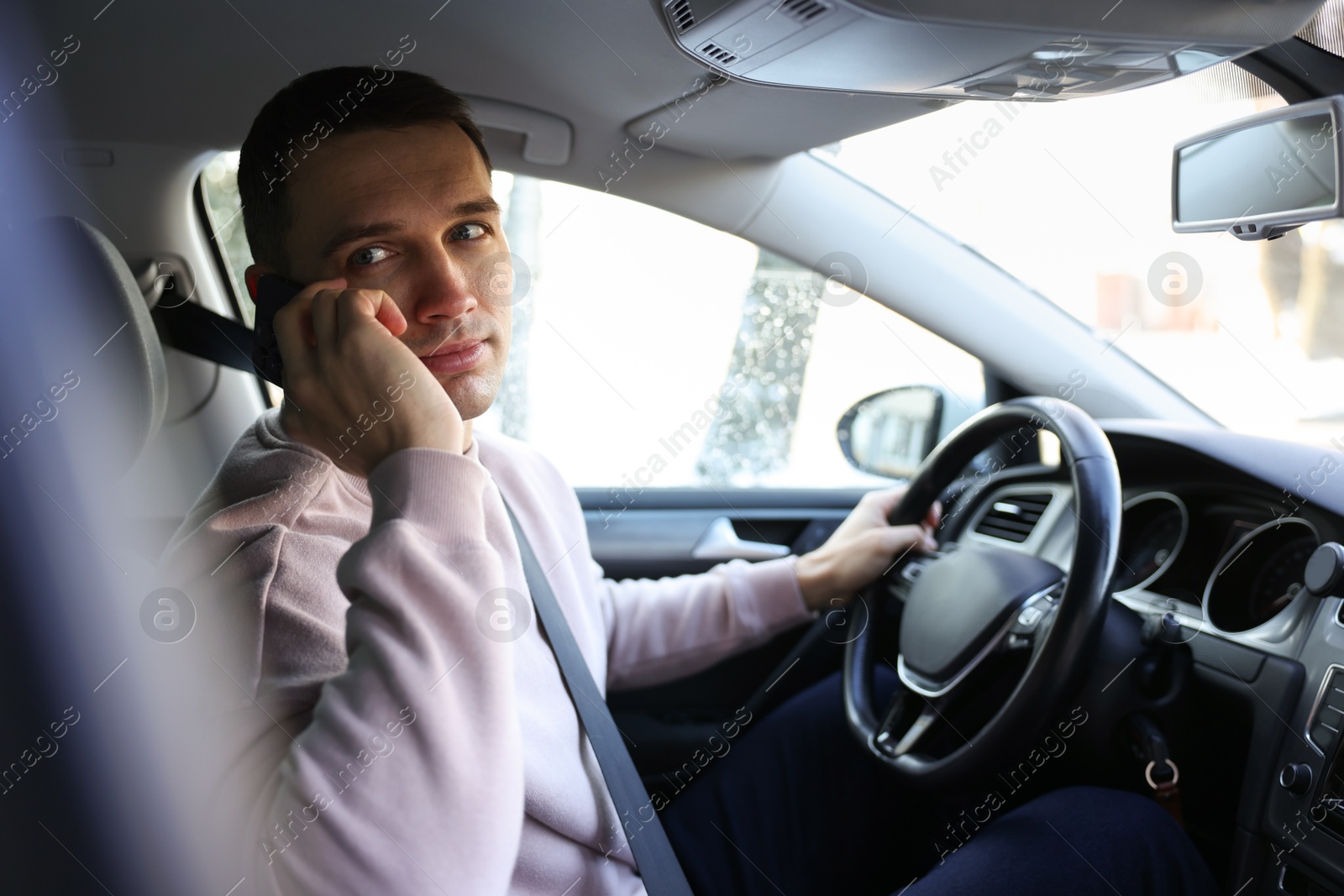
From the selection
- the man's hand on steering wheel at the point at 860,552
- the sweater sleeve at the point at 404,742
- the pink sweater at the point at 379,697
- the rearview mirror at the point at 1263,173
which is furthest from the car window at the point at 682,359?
the sweater sleeve at the point at 404,742

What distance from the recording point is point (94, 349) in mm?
920

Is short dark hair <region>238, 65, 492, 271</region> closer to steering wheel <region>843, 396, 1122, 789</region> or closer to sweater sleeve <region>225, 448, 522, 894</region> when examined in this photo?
sweater sleeve <region>225, 448, 522, 894</region>

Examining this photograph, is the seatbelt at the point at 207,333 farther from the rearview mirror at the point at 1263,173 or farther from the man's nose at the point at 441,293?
the rearview mirror at the point at 1263,173

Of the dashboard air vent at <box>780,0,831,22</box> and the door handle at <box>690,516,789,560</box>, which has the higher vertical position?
the dashboard air vent at <box>780,0,831,22</box>

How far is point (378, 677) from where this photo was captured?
2.68 feet

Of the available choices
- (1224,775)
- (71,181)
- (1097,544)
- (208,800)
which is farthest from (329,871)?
(71,181)

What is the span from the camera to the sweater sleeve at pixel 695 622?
1.66m

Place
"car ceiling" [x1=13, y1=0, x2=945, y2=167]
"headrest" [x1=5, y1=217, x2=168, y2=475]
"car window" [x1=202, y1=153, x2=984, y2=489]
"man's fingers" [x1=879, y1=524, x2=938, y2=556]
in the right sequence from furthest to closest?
1. "car window" [x1=202, y1=153, x2=984, y2=489]
2. "man's fingers" [x1=879, y1=524, x2=938, y2=556]
3. "car ceiling" [x1=13, y1=0, x2=945, y2=167]
4. "headrest" [x1=5, y1=217, x2=168, y2=475]

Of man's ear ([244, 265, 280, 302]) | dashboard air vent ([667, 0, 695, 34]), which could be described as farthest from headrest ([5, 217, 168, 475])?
dashboard air vent ([667, 0, 695, 34])

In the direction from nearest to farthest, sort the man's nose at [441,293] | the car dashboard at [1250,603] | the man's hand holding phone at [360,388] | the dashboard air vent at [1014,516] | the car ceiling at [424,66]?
the man's hand holding phone at [360,388] → the car dashboard at [1250,603] → the man's nose at [441,293] → the car ceiling at [424,66] → the dashboard air vent at [1014,516]

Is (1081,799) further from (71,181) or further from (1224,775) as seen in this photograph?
(71,181)

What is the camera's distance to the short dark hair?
1.24 meters

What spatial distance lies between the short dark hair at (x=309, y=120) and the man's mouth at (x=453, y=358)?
247 mm

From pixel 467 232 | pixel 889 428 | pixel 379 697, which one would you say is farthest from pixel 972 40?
pixel 889 428
